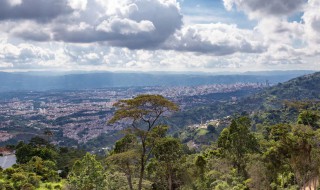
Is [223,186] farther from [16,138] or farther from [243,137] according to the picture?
[16,138]

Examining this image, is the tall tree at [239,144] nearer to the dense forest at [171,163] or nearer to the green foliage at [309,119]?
the dense forest at [171,163]

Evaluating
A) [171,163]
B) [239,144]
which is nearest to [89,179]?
[171,163]

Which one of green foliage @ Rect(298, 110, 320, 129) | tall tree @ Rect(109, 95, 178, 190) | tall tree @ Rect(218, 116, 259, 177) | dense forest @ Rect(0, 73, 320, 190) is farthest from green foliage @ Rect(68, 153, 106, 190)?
green foliage @ Rect(298, 110, 320, 129)

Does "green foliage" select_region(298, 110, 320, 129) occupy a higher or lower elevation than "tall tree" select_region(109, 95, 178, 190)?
lower

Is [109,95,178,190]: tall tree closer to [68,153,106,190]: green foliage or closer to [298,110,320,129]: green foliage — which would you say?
[68,153,106,190]: green foliage

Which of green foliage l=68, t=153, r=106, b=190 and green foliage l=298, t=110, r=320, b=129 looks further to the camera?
green foliage l=298, t=110, r=320, b=129

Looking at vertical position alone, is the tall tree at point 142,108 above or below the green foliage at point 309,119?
above

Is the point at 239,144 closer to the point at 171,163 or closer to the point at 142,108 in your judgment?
the point at 171,163

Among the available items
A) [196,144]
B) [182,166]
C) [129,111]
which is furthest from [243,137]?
[196,144]

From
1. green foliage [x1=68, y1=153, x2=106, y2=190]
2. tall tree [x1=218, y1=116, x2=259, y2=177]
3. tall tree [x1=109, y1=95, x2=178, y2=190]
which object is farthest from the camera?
tall tree [x1=218, y1=116, x2=259, y2=177]

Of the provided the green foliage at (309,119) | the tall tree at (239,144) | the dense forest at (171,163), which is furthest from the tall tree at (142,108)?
the green foliage at (309,119)

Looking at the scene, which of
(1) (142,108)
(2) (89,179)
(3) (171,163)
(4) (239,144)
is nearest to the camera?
(1) (142,108)

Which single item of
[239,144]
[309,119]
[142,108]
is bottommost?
[309,119]
